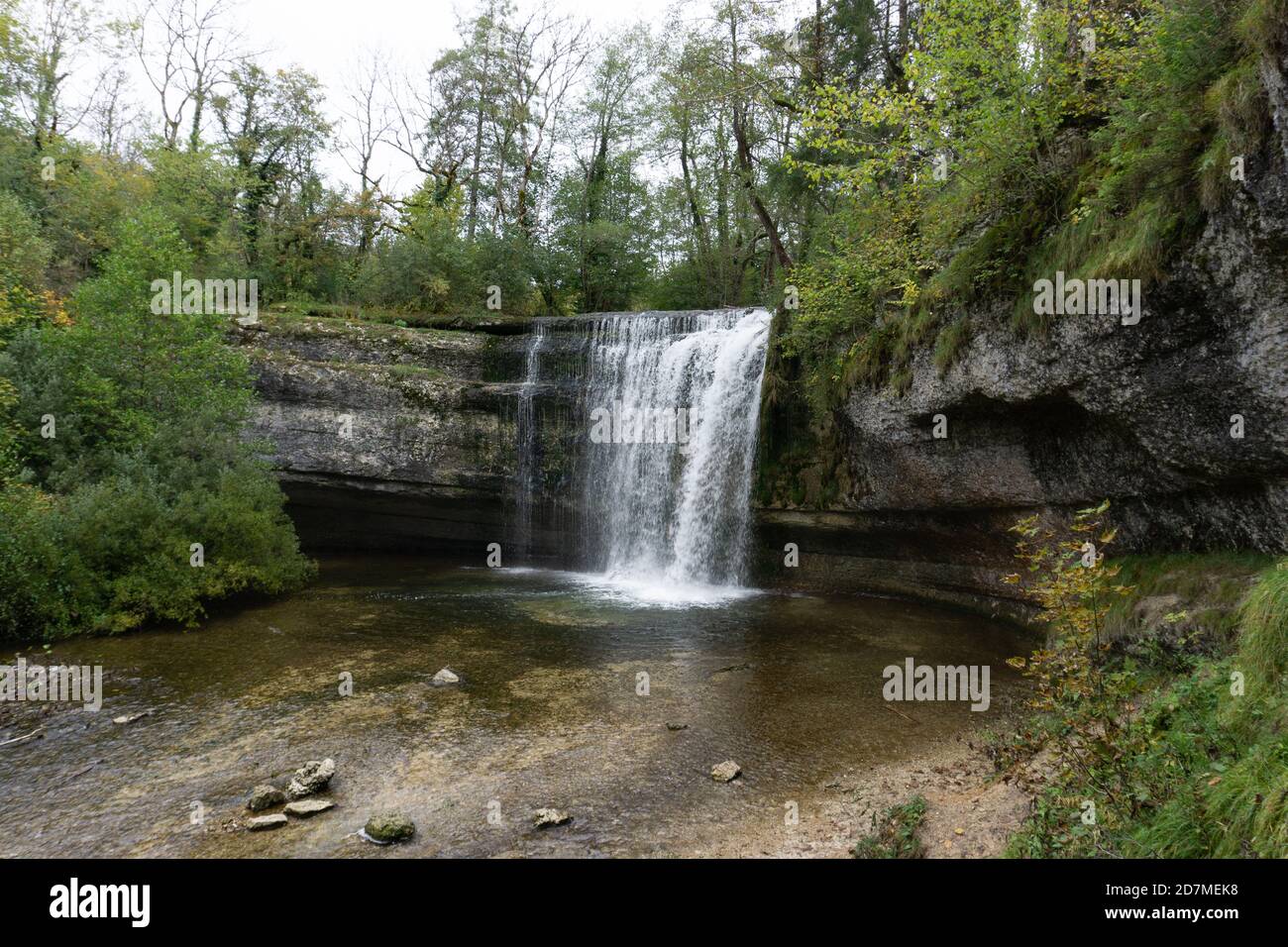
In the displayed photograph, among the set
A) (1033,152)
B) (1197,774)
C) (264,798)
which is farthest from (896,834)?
(1033,152)

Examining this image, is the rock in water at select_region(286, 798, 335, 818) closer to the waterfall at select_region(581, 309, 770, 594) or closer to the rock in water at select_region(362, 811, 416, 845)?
the rock in water at select_region(362, 811, 416, 845)

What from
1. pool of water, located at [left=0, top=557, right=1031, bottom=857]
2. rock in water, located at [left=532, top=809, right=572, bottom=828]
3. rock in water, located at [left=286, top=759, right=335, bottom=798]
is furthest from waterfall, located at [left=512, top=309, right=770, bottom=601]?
rock in water, located at [left=532, top=809, right=572, bottom=828]

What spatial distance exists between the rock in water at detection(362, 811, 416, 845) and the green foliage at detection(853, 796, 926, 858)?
327cm

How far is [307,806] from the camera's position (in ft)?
17.0

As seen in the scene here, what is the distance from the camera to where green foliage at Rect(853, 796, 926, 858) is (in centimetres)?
442

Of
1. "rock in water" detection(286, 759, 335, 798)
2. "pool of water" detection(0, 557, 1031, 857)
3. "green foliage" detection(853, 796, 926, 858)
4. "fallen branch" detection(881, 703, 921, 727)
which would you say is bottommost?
"fallen branch" detection(881, 703, 921, 727)

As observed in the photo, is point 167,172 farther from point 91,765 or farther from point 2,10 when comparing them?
point 91,765

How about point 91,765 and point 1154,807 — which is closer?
point 1154,807

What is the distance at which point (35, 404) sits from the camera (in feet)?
37.6

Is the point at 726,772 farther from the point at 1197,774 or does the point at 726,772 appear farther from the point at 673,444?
the point at 673,444

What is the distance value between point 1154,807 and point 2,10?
26.6 metres

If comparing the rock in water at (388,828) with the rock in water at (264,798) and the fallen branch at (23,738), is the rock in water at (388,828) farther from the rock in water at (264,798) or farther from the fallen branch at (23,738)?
the fallen branch at (23,738)
